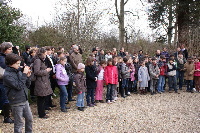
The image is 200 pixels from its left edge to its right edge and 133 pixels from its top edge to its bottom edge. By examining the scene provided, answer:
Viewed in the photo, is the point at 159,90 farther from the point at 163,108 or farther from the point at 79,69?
the point at 79,69

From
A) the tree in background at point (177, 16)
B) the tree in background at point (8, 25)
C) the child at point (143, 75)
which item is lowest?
the child at point (143, 75)

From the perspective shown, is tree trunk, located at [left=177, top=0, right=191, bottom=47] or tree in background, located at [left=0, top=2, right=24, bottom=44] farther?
tree trunk, located at [left=177, top=0, right=191, bottom=47]

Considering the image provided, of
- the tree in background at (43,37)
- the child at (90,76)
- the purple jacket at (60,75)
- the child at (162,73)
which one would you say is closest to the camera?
the purple jacket at (60,75)

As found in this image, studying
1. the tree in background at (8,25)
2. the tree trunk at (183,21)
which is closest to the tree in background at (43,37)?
the tree in background at (8,25)

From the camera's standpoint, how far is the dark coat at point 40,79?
5.24 m

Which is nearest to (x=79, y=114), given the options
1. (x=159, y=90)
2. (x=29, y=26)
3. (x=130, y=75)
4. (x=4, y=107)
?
(x=4, y=107)

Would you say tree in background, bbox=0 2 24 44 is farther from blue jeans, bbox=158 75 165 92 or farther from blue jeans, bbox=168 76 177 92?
blue jeans, bbox=168 76 177 92

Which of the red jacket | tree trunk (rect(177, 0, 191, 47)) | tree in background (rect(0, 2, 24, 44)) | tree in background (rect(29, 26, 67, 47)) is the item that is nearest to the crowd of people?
the red jacket

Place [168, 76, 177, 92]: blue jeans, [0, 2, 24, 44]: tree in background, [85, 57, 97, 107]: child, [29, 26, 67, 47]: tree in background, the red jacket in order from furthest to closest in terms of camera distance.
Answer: [29, 26, 67, 47]: tree in background → [168, 76, 177, 92]: blue jeans → [0, 2, 24, 44]: tree in background → the red jacket → [85, 57, 97, 107]: child

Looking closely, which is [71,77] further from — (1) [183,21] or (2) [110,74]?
(1) [183,21]

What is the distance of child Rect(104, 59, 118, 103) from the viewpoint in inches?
291

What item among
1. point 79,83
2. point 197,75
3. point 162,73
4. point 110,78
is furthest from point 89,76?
point 197,75

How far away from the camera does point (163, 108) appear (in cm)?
665

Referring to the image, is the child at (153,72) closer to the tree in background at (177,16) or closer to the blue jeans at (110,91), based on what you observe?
the blue jeans at (110,91)
